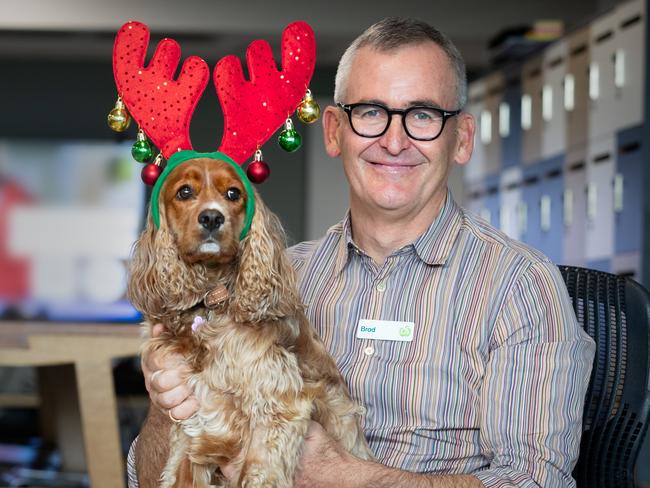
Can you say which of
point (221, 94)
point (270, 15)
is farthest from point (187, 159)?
point (270, 15)

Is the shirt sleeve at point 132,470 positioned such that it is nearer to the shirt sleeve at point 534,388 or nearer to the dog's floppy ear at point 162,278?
the dog's floppy ear at point 162,278

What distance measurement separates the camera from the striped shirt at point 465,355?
5.50ft

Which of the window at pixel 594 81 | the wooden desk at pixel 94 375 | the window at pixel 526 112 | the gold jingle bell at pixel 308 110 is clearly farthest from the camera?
the window at pixel 526 112

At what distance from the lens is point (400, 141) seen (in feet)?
6.20

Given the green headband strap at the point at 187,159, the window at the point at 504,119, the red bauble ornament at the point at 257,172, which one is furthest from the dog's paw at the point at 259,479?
the window at the point at 504,119

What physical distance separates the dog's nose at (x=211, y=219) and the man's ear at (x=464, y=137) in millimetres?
590

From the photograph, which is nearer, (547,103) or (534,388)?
(534,388)

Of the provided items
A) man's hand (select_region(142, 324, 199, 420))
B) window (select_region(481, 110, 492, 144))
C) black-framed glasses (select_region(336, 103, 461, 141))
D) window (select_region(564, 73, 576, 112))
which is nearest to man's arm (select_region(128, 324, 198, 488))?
man's hand (select_region(142, 324, 199, 420))

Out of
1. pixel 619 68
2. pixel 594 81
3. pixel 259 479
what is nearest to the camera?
pixel 259 479

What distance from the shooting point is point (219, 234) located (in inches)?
66.5

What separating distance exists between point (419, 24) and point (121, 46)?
1.93ft

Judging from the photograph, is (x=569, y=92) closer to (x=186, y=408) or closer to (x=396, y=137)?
(x=396, y=137)

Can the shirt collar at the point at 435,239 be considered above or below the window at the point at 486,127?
below

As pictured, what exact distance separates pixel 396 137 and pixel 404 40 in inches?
7.6
